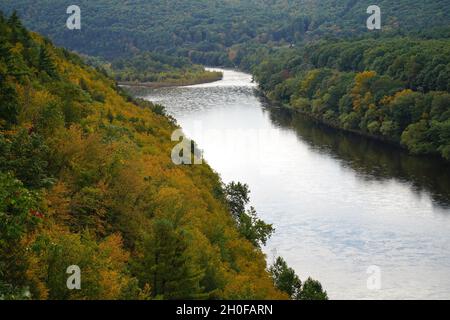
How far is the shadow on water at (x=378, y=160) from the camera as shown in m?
59.8

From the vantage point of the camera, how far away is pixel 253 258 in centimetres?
3744

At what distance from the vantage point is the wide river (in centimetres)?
4119

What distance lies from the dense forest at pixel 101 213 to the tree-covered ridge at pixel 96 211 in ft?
0.15

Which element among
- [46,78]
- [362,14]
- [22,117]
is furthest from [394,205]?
[362,14]

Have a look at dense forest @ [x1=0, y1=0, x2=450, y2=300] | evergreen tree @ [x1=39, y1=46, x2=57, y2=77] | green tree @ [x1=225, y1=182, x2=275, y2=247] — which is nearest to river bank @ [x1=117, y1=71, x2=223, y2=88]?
dense forest @ [x1=0, y1=0, x2=450, y2=300]

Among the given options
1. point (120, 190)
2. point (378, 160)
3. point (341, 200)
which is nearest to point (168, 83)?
point (378, 160)

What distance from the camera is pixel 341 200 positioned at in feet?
185

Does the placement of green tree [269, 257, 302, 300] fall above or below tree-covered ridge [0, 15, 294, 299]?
below

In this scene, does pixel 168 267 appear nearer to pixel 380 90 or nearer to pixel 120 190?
pixel 120 190

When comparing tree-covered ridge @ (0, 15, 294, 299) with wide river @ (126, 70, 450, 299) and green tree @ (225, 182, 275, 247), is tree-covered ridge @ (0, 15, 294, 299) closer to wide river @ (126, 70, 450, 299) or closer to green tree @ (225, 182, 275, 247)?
green tree @ (225, 182, 275, 247)

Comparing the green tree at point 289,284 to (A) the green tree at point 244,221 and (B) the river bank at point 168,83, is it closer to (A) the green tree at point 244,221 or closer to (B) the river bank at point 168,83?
(A) the green tree at point 244,221

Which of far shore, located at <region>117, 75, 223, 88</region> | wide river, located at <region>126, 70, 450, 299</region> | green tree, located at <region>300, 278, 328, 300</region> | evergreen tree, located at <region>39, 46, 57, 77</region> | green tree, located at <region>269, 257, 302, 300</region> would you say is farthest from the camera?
far shore, located at <region>117, 75, 223, 88</region>

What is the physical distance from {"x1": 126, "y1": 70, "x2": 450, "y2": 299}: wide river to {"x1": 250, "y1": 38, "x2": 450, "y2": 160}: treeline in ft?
8.90

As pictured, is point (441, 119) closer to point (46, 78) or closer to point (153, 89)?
point (46, 78)
